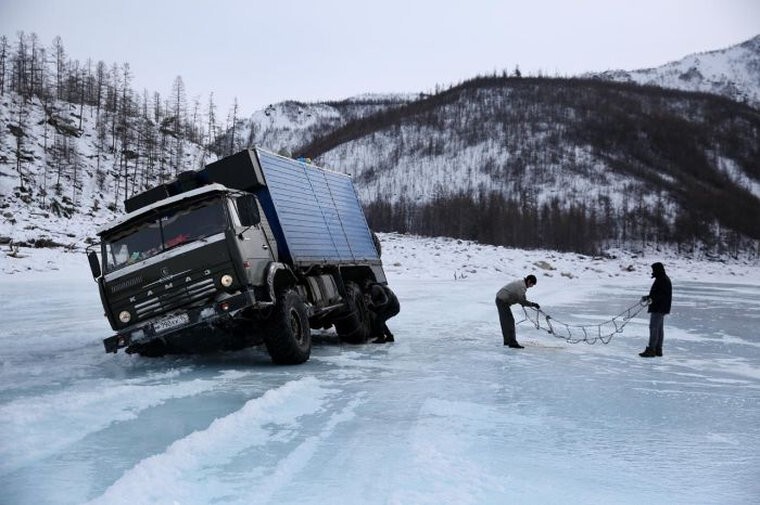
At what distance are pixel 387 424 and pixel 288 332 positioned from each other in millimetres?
3161

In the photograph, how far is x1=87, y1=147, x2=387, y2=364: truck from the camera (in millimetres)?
7766

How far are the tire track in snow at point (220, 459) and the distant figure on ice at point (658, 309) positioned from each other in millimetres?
6516

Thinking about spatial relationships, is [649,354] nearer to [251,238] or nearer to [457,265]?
[251,238]

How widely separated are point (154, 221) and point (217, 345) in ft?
6.62

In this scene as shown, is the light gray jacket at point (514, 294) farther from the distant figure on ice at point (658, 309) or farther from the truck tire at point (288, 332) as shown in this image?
the truck tire at point (288, 332)

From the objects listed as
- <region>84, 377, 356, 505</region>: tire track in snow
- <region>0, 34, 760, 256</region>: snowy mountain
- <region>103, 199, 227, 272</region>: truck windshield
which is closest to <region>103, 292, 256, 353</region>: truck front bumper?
<region>103, 199, 227, 272</region>: truck windshield

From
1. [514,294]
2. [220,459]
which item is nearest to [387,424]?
[220,459]

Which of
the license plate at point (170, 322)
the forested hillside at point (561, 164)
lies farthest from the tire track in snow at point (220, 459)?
the forested hillside at point (561, 164)

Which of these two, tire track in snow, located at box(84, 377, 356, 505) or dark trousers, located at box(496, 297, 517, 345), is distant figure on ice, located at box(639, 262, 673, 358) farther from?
tire track in snow, located at box(84, 377, 356, 505)

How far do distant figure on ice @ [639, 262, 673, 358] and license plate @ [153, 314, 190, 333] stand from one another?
7.66 m

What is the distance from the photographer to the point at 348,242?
40.1ft

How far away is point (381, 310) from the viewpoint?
38.5 ft

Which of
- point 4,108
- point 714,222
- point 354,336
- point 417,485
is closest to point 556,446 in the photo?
point 417,485

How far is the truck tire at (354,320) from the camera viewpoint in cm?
1141
